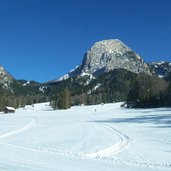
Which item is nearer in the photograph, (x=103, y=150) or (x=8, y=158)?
(x=8, y=158)

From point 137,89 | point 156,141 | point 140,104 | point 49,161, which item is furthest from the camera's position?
point 137,89

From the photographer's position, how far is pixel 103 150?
2089 cm

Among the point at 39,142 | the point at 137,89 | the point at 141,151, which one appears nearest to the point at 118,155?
the point at 141,151

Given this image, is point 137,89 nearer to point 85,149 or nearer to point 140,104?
point 140,104

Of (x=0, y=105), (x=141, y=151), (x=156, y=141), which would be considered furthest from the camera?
(x=0, y=105)

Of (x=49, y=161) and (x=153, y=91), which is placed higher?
(x=153, y=91)

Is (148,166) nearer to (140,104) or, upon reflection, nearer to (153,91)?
(140,104)

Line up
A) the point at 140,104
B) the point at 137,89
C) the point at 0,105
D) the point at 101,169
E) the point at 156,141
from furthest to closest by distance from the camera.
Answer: the point at 0,105, the point at 137,89, the point at 140,104, the point at 156,141, the point at 101,169

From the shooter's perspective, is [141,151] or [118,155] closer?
[118,155]

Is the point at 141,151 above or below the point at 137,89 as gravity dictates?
below

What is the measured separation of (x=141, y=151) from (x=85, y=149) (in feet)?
10.6

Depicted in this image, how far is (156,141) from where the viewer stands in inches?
969

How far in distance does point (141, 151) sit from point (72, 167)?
6862 mm

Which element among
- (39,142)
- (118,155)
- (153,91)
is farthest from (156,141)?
(153,91)
